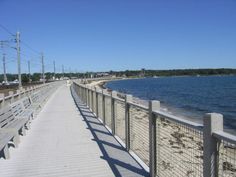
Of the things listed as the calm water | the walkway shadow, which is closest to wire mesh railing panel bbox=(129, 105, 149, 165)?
the walkway shadow

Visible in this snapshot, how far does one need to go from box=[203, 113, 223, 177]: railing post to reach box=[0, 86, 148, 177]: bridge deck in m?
2.52

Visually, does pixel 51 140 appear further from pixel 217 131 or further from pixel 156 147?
pixel 217 131

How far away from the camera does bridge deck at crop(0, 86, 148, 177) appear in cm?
691

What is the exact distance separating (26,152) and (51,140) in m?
1.68

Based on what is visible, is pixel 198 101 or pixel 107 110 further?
pixel 198 101

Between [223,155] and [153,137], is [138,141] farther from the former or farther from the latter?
[223,155]

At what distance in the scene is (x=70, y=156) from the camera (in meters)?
8.22

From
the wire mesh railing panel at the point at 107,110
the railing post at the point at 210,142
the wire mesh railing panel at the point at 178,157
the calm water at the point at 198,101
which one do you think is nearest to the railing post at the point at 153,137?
the wire mesh railing panel at the point at 178,157

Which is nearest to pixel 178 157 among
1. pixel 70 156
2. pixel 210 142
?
pixel 70 156

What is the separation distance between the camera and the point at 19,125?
33.0 ft

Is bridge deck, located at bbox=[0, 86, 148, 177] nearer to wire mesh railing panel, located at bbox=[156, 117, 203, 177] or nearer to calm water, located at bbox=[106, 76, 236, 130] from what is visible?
wire mesh railing panel, located at bbox=[156, 117, 203, 177]

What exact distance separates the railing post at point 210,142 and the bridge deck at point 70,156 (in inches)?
99.3

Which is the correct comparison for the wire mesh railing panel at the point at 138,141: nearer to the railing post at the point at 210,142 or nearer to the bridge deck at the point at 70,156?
the bridge deck at the point at 70,156

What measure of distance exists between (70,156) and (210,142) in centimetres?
465
